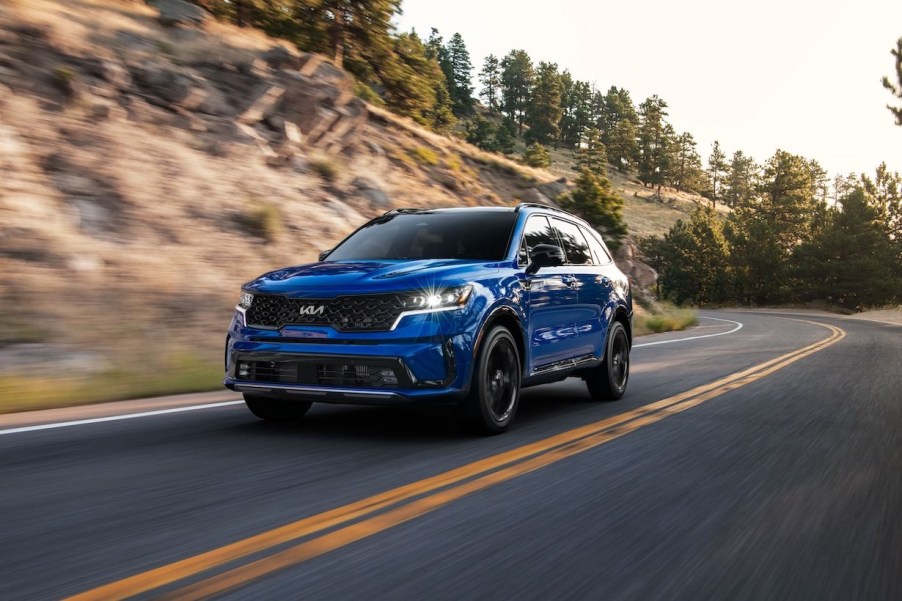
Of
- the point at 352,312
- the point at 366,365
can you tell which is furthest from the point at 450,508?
the point at 352,312

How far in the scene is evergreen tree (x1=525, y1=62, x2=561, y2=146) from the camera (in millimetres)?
147125

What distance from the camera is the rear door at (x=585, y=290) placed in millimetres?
8289

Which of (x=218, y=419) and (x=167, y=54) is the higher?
(x=167, y=54)

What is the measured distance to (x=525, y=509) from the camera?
450 centimetres

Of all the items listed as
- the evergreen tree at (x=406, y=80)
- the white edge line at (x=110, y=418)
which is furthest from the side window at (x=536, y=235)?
the evergreen tree at (x=406, y=80)

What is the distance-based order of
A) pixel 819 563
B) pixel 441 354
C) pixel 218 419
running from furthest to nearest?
pixel 218 419
pixel 441 354
pixel 819 563

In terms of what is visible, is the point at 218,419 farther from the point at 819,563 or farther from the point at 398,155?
the point at 398,155

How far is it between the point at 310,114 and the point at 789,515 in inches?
866

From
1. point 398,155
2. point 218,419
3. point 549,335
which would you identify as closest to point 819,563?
point 549,335

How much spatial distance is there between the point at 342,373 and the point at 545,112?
14638cm

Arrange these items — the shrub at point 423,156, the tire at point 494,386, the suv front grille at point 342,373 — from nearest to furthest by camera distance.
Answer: the suv front grille at point 342,373 < the tire at point 494,386 < the shrub at point 423,156

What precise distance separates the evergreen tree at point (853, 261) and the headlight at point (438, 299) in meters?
67.1

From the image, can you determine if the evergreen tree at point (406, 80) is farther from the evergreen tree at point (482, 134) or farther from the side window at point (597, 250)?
the evergreen tree at point (482, 134)

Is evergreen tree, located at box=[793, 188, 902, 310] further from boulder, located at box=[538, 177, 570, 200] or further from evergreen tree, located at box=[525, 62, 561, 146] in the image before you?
evergreen tree, located at box=[525, 62, 561, 146]
